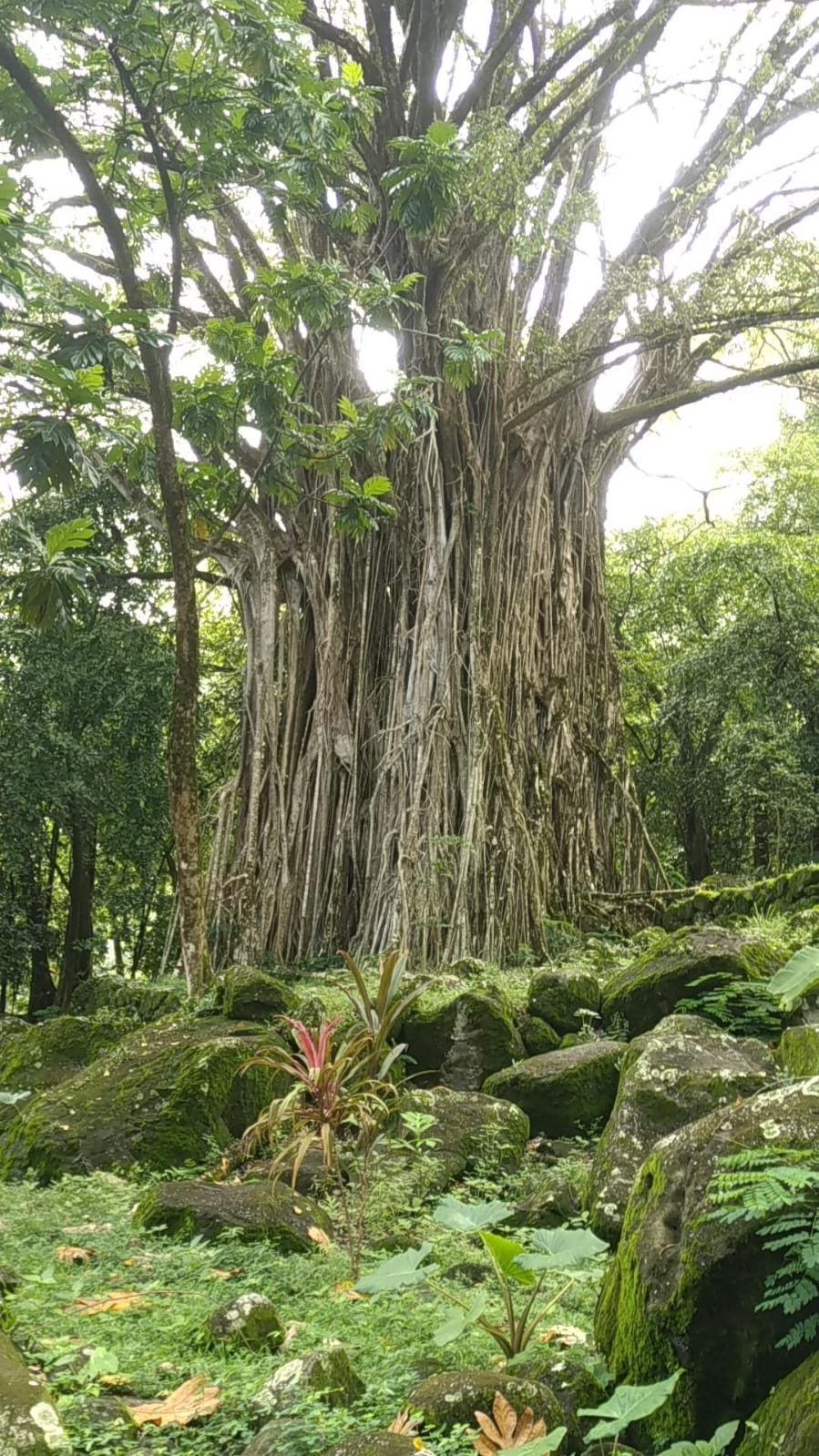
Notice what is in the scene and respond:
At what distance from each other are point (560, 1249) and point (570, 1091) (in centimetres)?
197

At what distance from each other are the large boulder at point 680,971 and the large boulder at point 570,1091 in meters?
0.44

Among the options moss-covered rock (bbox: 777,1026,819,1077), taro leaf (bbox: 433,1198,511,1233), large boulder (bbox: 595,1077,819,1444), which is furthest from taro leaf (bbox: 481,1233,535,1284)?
moss-covered rock (bbox: 777,1026,819,1077)

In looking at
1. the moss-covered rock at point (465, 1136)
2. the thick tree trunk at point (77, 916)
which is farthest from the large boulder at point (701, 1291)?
the thick tree trunk at point (77, 916)

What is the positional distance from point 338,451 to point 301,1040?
11.2ft

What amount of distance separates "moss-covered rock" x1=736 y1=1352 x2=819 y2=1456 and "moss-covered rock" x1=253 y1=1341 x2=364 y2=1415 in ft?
2.10

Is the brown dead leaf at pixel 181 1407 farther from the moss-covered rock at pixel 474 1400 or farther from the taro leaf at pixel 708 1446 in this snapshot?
the taro leaf at pixel 708 1446

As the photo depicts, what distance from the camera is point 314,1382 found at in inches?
66.4

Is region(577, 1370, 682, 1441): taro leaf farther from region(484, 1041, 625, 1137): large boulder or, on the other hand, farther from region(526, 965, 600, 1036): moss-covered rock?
region(526, 965, 600, 1036): moss-covered rock

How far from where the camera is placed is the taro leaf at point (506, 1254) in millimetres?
1793

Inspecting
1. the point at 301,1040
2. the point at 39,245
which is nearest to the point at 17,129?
the point at 39,245

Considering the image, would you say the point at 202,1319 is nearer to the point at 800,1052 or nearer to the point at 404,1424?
the point at 404,1424

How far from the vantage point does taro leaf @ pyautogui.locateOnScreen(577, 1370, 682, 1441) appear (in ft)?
4.39

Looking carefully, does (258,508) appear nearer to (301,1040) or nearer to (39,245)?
(39,245)

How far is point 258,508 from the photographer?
8453 millimetres
